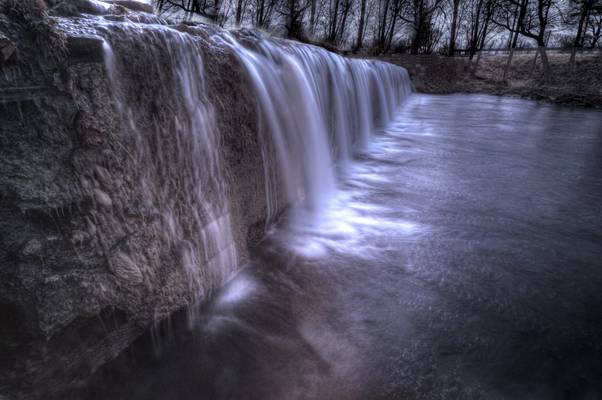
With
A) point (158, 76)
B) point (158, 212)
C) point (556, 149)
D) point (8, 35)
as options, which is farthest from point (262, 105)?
point (556, 149)

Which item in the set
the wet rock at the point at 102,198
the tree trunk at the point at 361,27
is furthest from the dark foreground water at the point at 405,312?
the tree trunk at the point at 361,27

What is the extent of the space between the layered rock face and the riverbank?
17.7m

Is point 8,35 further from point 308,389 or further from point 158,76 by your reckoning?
point 308,389

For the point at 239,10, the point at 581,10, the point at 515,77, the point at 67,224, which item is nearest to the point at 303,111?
the point at 67,224

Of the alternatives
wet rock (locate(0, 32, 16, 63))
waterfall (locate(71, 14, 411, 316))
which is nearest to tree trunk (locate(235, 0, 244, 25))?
waterfall (locate(71, 14, 411, 316))

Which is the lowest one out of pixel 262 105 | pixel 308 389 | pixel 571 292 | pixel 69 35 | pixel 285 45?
pixel 308 389

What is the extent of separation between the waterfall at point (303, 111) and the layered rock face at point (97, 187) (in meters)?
0.69

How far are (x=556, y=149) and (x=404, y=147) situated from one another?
2558mm

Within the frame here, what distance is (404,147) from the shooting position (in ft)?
19.3

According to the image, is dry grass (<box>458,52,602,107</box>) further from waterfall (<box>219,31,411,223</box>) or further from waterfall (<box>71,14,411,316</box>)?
waterfall (<box>71,14,411,316</box>)

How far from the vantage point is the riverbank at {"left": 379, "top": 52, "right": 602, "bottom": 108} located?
1606 cm

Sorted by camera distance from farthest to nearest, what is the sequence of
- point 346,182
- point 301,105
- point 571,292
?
point 346,182
point 301,105
point 571,292

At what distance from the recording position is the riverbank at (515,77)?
52.7 ft

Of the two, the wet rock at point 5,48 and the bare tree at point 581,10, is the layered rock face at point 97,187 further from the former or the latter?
the bare tree at point 581,10
